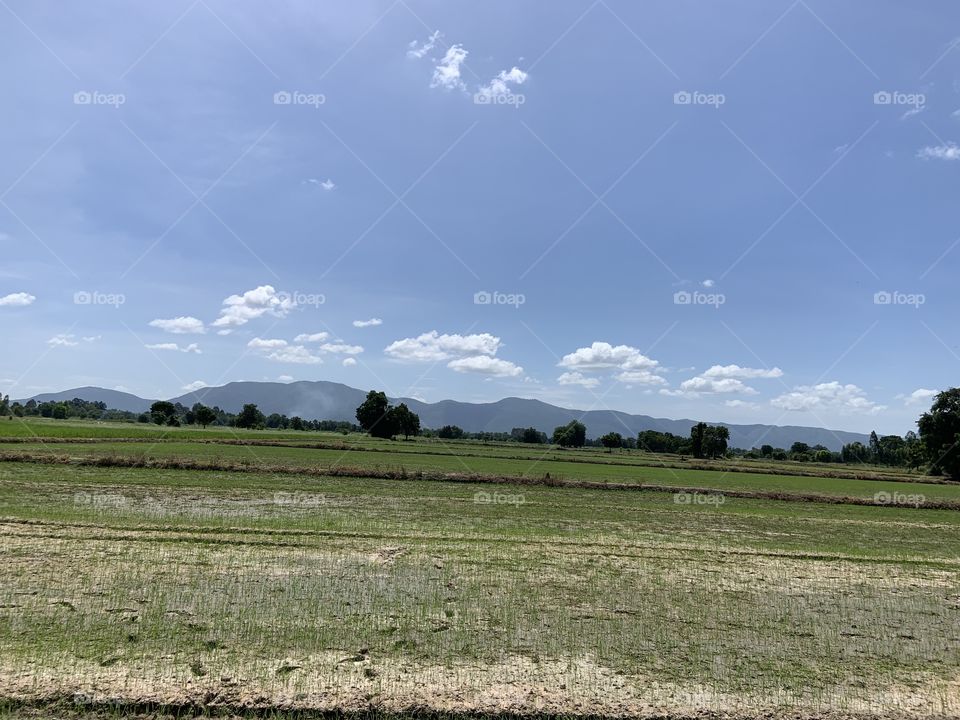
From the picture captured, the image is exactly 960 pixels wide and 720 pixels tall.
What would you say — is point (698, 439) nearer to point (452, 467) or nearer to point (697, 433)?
point (697, 433)

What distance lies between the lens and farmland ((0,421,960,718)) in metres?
7.86

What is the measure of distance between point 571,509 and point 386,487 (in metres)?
11.8

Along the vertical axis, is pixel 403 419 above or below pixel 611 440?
above

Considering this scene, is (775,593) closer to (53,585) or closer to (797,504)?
(53,585)

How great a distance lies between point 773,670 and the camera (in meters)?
9.17

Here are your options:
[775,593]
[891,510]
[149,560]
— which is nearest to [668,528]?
[775,593]

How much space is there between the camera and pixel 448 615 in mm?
10930

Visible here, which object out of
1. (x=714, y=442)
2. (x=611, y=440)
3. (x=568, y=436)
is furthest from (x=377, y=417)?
(x=714, y=442)

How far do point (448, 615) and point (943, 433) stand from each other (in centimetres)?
10739

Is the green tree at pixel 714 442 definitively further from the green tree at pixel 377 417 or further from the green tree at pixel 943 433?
the green tree at pixel 377 417

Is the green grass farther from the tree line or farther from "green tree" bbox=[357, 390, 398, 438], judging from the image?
"green tree" bbox=[357, 390, 398, 438]

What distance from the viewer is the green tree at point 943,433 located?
3307 inches

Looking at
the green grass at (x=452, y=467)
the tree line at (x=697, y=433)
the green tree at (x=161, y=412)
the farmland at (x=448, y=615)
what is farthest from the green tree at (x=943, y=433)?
the green tree at (x=161, y=412)

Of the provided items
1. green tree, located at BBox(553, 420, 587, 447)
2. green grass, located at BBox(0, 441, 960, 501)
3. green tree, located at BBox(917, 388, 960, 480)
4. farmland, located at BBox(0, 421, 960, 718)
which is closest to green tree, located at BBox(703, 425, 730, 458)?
green tree, located at BBox(553, 420, 587, 447)
